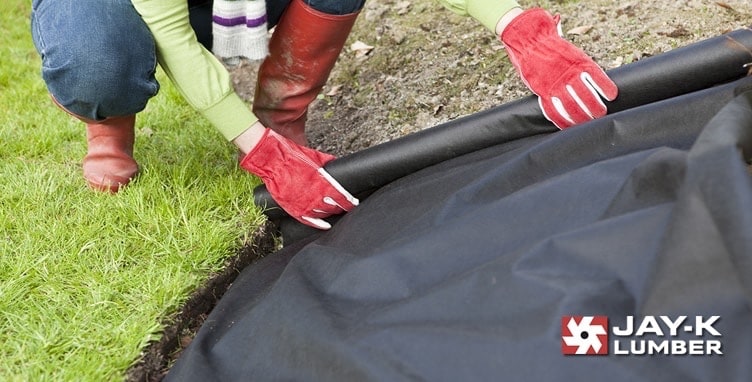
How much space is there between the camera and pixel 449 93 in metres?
2.41

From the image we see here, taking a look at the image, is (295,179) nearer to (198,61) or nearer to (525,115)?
(198,61)

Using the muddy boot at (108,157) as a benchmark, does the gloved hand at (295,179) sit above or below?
above

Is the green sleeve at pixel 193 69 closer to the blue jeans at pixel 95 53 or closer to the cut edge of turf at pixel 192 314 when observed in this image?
the blue jeans at pixel 95 53

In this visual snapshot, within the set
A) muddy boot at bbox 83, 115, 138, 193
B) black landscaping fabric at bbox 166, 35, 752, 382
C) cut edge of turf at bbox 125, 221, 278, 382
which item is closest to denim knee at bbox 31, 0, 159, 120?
muddy boot at bbox 83, 115, 138, 193

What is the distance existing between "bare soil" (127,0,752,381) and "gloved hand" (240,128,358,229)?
60 cm

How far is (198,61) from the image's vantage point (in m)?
1.67

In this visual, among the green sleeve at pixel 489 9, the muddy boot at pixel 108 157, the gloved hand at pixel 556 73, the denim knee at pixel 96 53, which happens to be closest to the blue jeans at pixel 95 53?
the denim knee at pixel 96 53

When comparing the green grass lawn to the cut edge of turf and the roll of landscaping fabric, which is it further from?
the roll of landscaping fabric

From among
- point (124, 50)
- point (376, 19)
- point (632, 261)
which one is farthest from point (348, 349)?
point (376, 19)

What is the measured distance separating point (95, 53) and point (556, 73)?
0.96 m

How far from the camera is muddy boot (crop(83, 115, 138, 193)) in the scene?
2.02 meters

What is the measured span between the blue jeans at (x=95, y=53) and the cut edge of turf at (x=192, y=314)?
1.39 ft

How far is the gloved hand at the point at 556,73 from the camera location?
153 cm

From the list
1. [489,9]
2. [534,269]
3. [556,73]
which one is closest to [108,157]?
[489,9]
